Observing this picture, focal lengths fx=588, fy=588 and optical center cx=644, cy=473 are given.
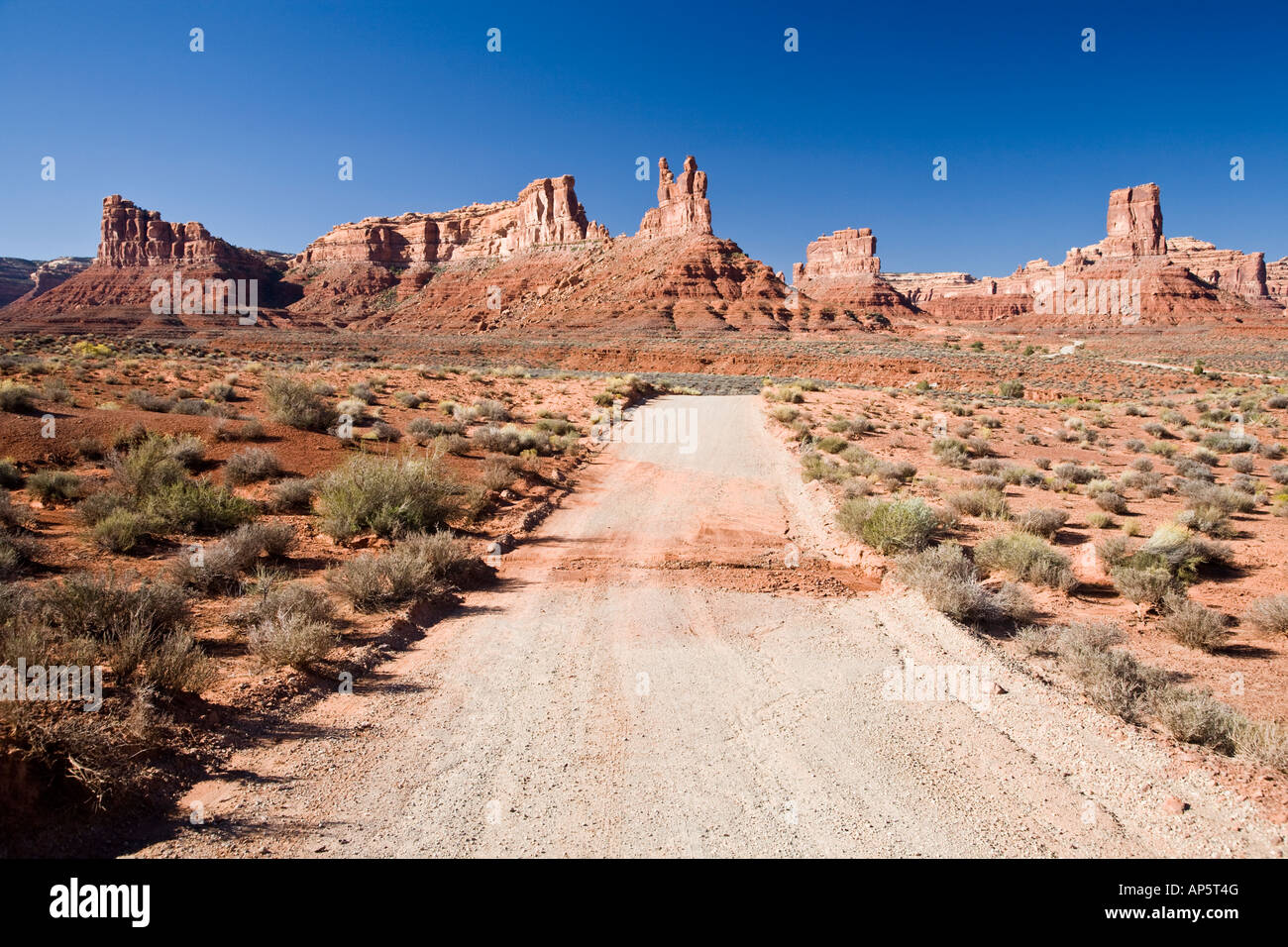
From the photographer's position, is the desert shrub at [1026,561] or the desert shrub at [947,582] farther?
the desert shrub at [1026,561]

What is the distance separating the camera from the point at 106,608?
477cm

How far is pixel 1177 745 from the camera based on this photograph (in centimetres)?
415

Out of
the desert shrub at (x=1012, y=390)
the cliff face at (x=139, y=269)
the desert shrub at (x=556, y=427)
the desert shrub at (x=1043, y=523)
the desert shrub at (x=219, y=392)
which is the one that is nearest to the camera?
the desert shrub at (x=1043, y=523)

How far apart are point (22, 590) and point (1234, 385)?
51911 millimetres

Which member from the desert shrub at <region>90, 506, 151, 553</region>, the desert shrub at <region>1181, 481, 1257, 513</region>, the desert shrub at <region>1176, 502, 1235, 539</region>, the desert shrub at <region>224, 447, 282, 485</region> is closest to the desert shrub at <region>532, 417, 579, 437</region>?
the desert shrub at <region>224, 447, 282, 485</region>

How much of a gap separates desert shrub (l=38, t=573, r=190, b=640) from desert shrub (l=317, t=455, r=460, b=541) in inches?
131

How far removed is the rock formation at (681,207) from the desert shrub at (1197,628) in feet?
343

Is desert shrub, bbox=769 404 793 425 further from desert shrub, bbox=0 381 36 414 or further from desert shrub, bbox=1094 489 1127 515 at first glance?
desert shrub, bbox=0 381 36 414

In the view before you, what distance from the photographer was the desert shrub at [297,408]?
1419cm

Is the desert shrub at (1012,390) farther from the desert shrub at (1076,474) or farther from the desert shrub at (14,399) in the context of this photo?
the desert shrub at (14,399)

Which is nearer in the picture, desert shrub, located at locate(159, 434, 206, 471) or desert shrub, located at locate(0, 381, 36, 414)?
desert shrub, located at locate(159, 434, 206, 471)

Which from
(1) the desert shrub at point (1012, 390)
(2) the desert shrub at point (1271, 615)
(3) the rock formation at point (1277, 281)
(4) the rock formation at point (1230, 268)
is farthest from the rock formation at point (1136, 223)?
(2) the desert shrub at point (1271, 615)

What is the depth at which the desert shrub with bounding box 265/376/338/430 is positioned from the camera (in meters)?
14.2
